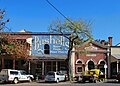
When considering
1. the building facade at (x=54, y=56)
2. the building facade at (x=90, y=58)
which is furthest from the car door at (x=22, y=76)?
the building facade at (x=90, y=58)

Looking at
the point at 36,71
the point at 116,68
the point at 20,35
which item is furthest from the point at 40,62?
the point at 116,68

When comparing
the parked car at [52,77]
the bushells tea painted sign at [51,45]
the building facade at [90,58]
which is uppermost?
the bushells tea painted sign at [51,45]

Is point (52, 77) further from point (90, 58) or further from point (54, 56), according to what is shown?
point (90, 58)

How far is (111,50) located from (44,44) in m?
12.8

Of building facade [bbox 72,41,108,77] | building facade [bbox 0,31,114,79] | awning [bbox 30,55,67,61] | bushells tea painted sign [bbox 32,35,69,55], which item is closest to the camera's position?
awning [bbox 30,55,67,61]

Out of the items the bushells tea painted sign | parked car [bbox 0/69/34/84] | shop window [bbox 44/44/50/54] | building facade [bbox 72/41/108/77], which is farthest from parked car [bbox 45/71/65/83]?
building facade [bbox 72/41/108/77]

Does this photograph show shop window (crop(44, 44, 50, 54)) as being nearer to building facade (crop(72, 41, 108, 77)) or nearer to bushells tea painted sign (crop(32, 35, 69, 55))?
bushells tea painted sign (crop(32, 35, 69, 55))

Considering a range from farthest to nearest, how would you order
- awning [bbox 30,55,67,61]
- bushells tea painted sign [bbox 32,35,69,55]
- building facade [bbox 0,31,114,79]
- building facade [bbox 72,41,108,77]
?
1. building facade [bbox 72,41,108,77]
2. bushells tea painted sign [bbox 32,35,69,55]
3. building facade [bbox 0,31,114,79]
4. awning [bbox 30,55,67,61]

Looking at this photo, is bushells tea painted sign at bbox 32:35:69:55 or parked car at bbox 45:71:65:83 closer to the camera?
parked car at bbox 45:71:65:83

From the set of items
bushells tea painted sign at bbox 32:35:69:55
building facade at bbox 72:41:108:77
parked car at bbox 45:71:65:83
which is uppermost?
bushells tea painted sign at bbox 32:35:69:55

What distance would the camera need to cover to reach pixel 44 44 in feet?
190

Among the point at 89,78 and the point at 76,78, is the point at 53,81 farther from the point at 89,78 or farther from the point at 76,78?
the point at 76,78

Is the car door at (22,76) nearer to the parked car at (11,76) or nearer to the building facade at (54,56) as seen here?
the parked car at (11,76)

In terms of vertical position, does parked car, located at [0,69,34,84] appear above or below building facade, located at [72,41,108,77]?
below
